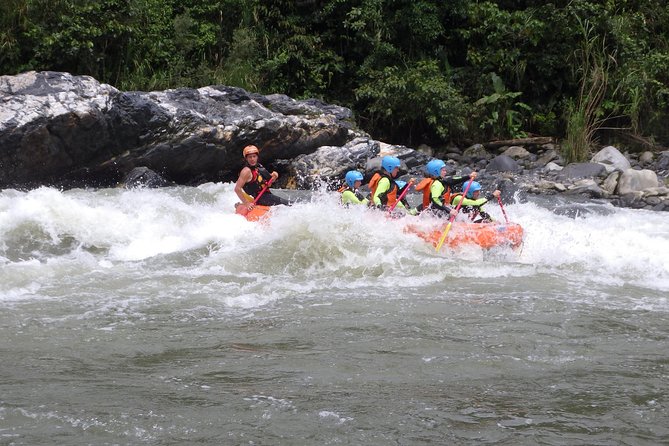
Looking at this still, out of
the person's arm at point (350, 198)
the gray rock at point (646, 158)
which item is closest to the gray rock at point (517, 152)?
the gray rock at point (646, 158)

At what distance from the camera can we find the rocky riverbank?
1194cm

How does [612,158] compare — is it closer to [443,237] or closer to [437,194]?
[437,194]

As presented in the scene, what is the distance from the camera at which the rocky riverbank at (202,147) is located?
Result: 39.2 ft

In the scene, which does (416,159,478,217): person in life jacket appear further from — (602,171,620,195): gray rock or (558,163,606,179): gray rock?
(558,163,606,179): gray rock

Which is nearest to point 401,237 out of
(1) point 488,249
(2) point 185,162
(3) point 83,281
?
(1) point 488,249

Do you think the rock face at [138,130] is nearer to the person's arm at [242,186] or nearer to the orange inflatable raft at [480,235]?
the person's arm at [242,186]

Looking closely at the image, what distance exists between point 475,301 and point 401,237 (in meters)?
2.26

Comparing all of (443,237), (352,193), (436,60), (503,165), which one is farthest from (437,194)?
(436,60)

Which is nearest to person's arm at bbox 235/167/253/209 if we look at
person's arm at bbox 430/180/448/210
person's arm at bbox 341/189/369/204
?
person's arm at bbox 341/189/369/204

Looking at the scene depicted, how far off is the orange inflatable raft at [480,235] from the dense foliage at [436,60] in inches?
319

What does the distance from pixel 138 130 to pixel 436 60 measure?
7.45m

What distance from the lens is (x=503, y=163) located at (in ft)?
51.6

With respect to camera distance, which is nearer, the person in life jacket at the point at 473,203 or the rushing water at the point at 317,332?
the rushing water at the point at 317,332

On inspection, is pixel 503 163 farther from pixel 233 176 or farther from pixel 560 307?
pixel 560 307
